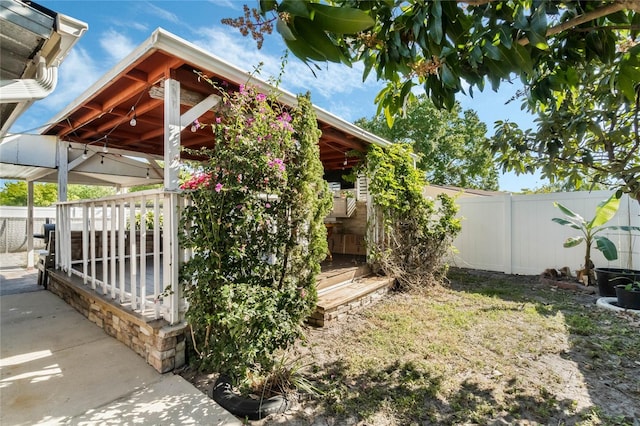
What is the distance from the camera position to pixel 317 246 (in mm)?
3293

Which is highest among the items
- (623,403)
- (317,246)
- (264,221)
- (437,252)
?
(264,221)

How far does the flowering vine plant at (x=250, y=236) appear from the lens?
8.75 feet

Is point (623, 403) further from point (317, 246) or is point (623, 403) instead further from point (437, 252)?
point (437, 252)

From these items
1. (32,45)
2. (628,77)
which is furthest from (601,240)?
(32,45)

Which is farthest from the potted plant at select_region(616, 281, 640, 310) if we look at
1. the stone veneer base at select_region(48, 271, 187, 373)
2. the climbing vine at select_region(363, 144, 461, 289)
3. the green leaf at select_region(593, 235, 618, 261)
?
the stone veneer base at select_region(48, 271, 187, 373)

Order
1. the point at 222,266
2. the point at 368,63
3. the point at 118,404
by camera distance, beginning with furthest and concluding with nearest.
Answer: the point at 222,266
the point at 118,404
the point at 368,63

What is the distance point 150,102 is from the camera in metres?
4.39

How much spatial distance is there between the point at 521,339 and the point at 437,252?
2.56 m

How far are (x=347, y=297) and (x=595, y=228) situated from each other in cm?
550

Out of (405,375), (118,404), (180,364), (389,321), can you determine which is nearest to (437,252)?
(389,321)

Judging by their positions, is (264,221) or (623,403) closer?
(623,403)

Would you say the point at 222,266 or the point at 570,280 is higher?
the point at 222,266

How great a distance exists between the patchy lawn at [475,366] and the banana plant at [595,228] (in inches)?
45.4

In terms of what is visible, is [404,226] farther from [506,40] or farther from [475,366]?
[506,40]
